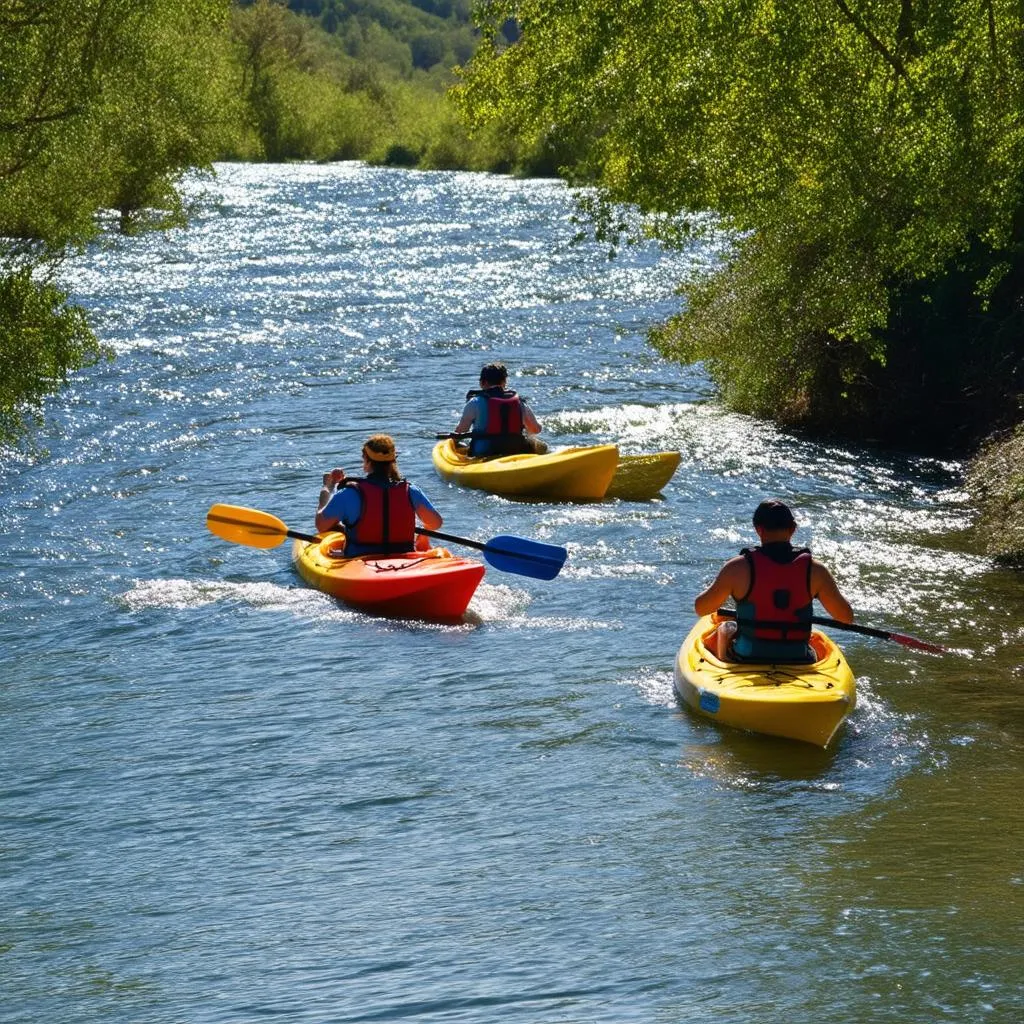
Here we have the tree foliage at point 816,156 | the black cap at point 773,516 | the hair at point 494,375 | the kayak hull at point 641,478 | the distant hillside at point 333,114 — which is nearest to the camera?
the black cap at point 773,516

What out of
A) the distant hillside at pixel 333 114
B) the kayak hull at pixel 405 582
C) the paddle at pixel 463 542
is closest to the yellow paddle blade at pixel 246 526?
the paddle at pixel 463 542

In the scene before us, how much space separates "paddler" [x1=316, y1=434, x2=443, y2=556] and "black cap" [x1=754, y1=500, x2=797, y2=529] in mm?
3005

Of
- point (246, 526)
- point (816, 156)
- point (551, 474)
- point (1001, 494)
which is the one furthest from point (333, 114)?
point (246, 526)

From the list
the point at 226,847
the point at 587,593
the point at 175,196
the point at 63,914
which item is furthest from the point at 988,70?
the point at 175,196

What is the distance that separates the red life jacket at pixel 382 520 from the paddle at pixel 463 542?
0.18 m

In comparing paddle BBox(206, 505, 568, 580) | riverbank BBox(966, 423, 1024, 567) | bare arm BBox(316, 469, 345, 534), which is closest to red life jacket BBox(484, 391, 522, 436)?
bare arm BBox(316, 469, 345, 534)

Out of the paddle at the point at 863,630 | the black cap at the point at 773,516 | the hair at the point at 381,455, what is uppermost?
the black cap at the point at 773,516

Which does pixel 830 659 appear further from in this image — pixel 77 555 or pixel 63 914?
pixel 77 555

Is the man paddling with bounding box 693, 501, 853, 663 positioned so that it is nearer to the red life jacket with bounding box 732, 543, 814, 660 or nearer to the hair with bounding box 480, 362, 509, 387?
the red life jacket with bounding box 732, 543, 814, 660

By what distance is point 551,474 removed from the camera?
13211 millimetres

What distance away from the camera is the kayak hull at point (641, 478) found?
44.0 ft

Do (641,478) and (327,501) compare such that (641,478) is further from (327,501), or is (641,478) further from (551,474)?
(327,501)

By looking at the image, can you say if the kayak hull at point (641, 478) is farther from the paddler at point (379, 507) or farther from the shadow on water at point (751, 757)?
the shadow on water at point (751, 757)

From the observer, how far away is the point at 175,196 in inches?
1000
